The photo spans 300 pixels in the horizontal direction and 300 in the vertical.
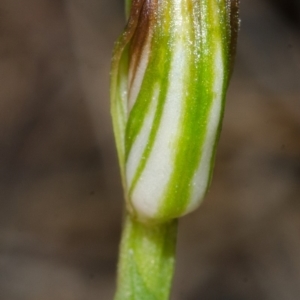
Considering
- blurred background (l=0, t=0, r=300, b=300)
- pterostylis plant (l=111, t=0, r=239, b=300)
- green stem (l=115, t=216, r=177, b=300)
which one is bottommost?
blurred background (l=0, t=0, r=300, b=300)

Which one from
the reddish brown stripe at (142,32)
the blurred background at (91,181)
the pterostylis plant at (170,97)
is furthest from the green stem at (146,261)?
the blurred background at (91,181)

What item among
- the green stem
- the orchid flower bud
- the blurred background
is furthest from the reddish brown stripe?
the blurred background

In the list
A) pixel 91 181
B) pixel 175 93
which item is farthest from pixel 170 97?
pixel 91 181

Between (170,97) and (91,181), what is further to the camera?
(91,181)

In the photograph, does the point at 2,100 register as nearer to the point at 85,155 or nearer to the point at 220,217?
the point at 85,155

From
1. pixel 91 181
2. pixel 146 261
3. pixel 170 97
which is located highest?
pixel 170 97

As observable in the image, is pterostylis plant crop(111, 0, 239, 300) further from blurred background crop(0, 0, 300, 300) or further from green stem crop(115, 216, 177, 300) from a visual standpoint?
blurred background crop(0, 0, 300, 300)

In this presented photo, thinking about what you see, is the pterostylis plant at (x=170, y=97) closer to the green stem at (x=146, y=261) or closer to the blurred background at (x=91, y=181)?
the green stem at (x=146, y=261)

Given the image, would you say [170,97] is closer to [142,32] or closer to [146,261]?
[142,32]
